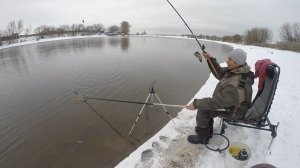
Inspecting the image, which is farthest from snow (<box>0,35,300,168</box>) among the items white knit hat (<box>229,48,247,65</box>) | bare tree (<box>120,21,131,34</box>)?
bare tree (<box>120,21,131,34</box>)

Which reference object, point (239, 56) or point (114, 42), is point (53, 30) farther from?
point (239, 56)

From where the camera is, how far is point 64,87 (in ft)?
32.7

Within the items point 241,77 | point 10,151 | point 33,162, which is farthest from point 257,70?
point 10,151

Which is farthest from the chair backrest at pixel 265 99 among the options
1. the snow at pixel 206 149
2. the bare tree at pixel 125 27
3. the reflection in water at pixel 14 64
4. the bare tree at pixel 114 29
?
the bare tree at pixel 114 29

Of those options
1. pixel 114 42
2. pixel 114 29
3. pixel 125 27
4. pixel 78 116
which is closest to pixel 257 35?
pixel 114 42

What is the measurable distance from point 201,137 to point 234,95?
48.3 inches

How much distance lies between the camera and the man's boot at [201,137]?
423 centimetres

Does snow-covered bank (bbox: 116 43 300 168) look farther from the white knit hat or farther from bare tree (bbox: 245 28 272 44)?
bare tree (bbox: 245 28 272 44)

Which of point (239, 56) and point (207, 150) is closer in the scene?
point (239, 56)

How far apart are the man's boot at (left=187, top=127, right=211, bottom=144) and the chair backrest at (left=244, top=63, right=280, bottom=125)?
786 mm

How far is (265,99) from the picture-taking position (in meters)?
3.95

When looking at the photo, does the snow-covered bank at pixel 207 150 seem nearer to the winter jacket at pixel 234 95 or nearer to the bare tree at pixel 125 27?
the winter jacket at pixel 234 95

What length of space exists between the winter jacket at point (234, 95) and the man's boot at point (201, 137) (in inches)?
23.1

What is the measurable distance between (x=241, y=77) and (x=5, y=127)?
22.1 feet
